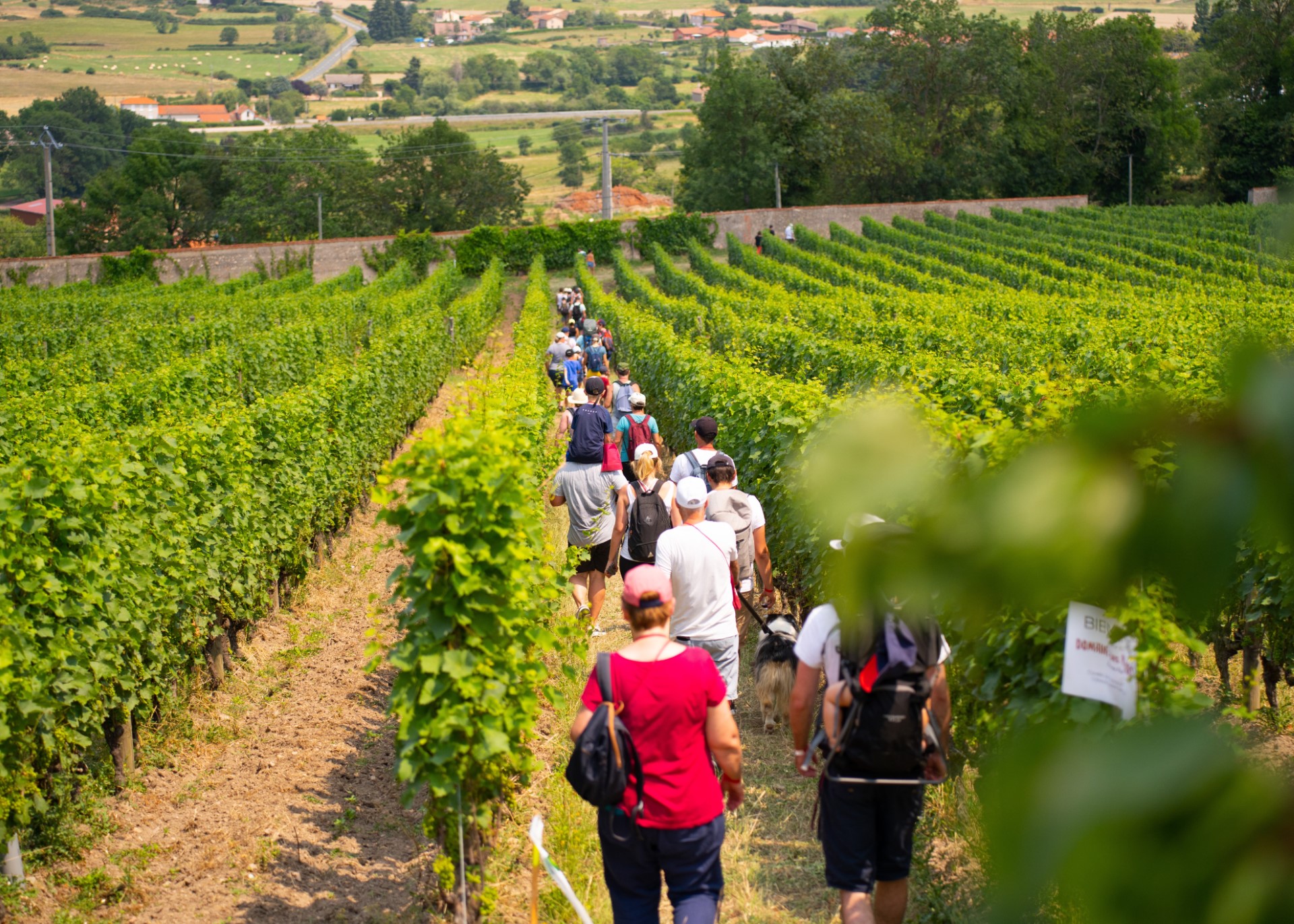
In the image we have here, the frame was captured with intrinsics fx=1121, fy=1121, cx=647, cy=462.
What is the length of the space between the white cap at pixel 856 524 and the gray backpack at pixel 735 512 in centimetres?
622

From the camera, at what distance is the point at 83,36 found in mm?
191875

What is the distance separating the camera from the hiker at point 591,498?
8.74m

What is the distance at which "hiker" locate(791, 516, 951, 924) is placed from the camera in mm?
4012

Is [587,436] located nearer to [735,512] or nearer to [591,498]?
[591,498]

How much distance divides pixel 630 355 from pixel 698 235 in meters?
34.3

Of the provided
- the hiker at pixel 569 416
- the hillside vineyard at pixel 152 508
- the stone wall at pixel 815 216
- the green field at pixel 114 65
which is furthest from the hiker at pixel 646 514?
the green field at pixel 114 65

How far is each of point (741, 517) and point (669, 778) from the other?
3.28 metres

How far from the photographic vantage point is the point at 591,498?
8742 mm

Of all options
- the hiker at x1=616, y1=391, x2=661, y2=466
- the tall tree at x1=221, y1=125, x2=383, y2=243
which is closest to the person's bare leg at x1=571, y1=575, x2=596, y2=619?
the hiker at x1=616, y1=391, x2=661, y2=466

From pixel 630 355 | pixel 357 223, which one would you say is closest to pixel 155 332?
pixel 630 355

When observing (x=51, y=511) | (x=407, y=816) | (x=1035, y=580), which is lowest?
(x=407, y=816)

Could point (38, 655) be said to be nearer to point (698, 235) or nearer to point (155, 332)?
point (155, 332)

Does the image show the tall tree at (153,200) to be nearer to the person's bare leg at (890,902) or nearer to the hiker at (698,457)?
the hiker at (698,457)

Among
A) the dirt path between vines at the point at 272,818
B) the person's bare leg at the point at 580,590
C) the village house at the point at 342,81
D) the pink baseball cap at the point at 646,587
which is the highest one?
the village house at the point at 342,81
